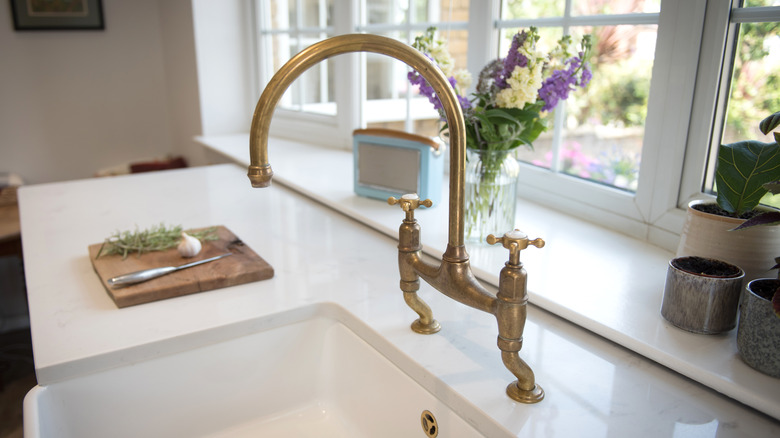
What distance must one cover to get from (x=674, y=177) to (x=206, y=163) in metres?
2.12

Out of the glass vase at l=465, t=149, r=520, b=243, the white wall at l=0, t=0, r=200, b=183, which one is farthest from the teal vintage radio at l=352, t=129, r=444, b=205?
the white wall at l=0, t=0, r=200, b=183

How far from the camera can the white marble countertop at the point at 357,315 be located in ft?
2.31

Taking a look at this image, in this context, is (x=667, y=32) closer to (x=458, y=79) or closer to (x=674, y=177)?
(x=674, y=177)

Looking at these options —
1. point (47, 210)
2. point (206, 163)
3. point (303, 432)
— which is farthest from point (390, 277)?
point (206, 163)

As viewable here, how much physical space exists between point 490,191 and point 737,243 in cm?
45

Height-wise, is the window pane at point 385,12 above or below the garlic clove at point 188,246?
above

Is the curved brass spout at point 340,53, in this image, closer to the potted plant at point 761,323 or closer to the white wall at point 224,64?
the potted plant at point 761,323

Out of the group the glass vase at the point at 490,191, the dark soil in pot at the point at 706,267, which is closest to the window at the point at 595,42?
the glass vase at the point at 490,191

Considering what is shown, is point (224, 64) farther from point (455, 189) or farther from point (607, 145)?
point (455, 189)

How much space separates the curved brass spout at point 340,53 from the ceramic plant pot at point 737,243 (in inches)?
14.7

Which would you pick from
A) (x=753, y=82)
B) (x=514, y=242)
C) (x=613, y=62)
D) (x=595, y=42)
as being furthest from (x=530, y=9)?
(x=514, y=242)

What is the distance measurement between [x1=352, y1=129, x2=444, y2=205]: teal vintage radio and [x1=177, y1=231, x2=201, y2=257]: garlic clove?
0.48m

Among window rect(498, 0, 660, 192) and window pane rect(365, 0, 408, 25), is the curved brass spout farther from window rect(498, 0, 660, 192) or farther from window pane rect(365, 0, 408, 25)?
window pane rect(365, 0, 408, 25)

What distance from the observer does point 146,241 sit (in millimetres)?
1222
